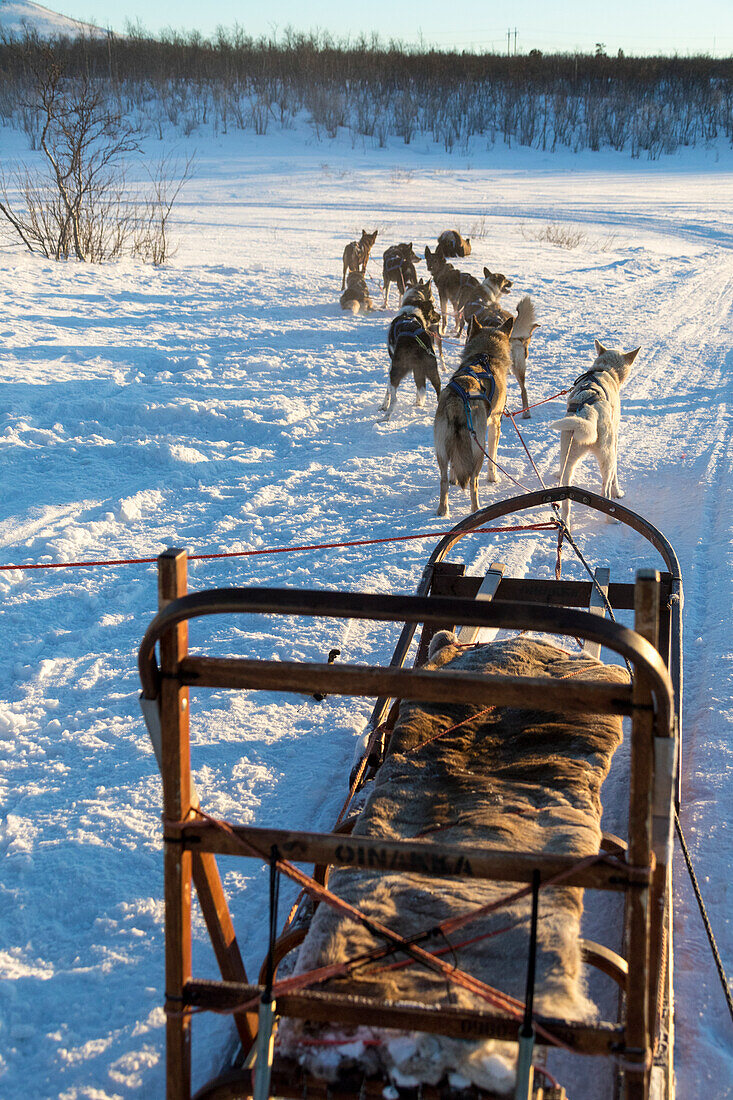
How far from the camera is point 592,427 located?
4.90 meters

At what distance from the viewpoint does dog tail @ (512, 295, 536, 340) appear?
23.9 ft

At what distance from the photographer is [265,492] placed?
552 centimetres

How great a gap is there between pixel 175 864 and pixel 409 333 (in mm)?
5981

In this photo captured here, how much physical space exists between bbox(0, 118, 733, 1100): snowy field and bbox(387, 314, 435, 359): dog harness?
577 mm

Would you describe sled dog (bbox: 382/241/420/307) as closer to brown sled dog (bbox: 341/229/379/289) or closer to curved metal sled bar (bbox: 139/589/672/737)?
brown sled dog (bbox: 341/229/379/289)

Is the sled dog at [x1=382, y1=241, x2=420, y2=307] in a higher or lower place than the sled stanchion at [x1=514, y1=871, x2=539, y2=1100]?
higher

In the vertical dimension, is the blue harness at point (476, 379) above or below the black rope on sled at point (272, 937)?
above

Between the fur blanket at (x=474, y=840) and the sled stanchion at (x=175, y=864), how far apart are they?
192mm

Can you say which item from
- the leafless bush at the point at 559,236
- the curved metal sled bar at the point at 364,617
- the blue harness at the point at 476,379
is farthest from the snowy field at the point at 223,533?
the leafless bush at the point at 559,236

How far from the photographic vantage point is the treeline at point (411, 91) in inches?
1091

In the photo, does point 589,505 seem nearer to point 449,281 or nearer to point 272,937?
point 272,937

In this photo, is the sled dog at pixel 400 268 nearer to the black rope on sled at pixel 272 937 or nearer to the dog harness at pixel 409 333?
the dog harness at pixel 409 333

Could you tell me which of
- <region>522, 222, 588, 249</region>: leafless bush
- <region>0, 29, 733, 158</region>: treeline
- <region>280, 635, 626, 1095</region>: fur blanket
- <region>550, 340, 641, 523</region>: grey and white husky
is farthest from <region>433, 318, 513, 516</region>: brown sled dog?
<region>0, 29, 733, 158</region>: treeline

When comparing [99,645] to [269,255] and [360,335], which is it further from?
[269,255]
